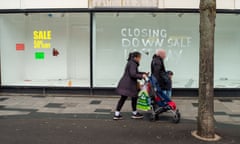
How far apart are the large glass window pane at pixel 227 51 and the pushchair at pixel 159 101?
4355 millimetres

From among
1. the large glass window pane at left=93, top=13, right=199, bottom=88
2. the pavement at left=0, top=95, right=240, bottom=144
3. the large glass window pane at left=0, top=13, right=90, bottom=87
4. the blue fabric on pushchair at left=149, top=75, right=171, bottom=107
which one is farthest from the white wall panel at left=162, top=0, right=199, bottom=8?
the blue fabric on pushchair at left=149, top=75, right=171, bottom=107

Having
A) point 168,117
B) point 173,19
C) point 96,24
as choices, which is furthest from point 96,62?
point 168,117

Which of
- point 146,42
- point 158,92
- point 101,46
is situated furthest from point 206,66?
point 101,46

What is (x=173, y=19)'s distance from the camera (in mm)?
10906

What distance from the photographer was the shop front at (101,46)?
10.7m

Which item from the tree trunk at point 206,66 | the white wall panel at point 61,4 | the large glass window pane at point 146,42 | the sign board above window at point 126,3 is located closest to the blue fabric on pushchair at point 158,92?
the tree trunk at point 206,66

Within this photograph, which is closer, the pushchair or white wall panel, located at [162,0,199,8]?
the pushchair

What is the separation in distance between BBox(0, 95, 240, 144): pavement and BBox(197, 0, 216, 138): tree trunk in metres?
0.38

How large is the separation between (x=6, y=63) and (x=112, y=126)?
19.4 ft

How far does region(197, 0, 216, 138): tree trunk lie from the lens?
5.89 meters

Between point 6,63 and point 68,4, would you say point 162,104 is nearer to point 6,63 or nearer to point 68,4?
point 68,4

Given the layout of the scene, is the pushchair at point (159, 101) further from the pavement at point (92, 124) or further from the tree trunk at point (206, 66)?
the tree trunk at point (206, 66)

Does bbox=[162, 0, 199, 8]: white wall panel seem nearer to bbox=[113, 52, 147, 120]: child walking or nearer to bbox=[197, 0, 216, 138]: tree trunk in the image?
bbox=[113, 52, 147, 120]: child walking

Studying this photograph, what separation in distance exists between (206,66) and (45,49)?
723cm
